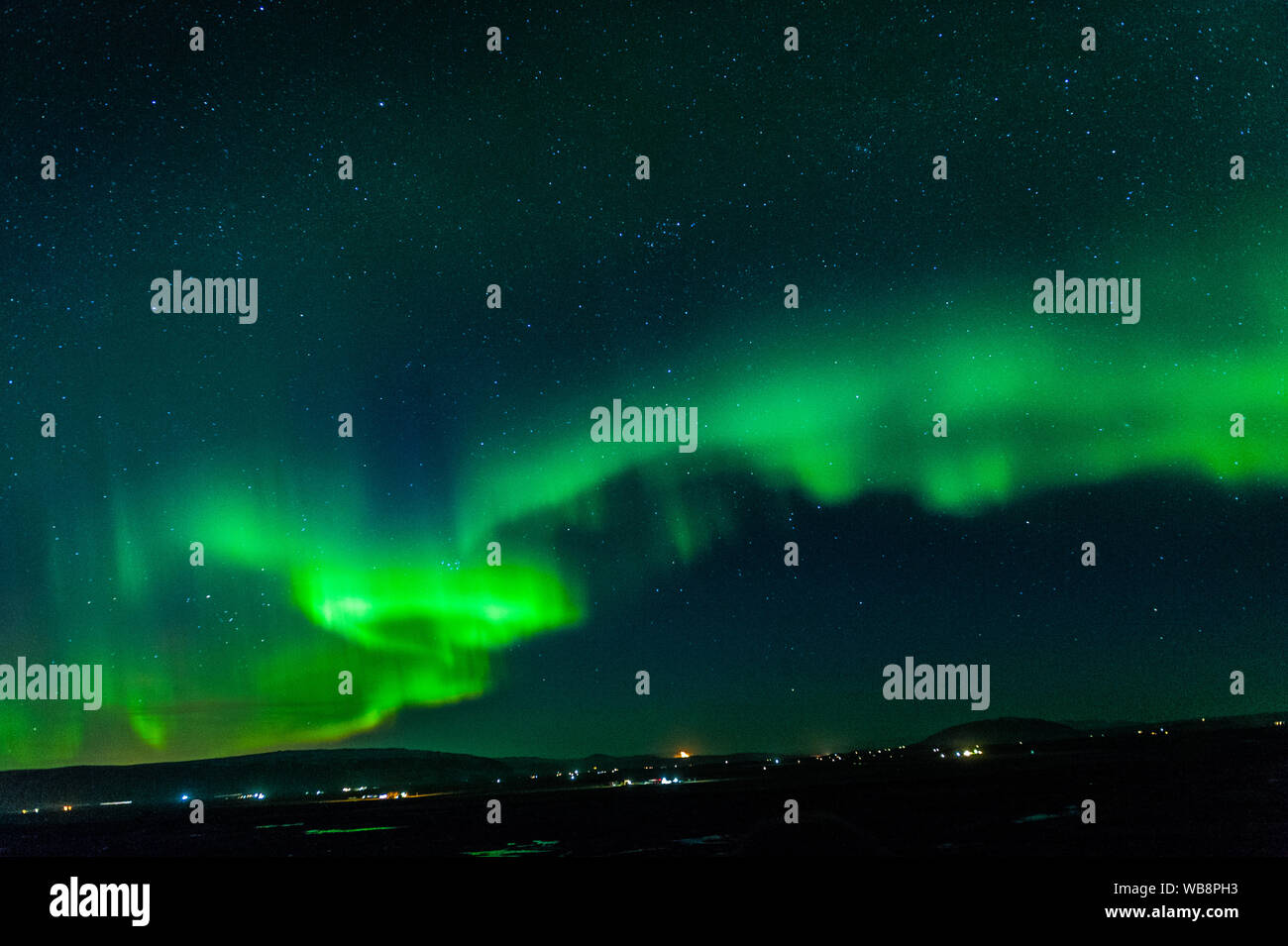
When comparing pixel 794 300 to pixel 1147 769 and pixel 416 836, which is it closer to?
pixel 416 836

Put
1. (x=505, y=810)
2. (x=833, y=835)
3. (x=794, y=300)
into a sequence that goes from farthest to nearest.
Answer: (x=505, y=810) < (x=794, y=300) < (x=833, y=835)

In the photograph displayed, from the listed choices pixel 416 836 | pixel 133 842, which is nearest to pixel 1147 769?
pixel 416 836

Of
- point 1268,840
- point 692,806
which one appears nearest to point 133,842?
point 692,806

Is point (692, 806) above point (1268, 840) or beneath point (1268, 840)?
beneath
